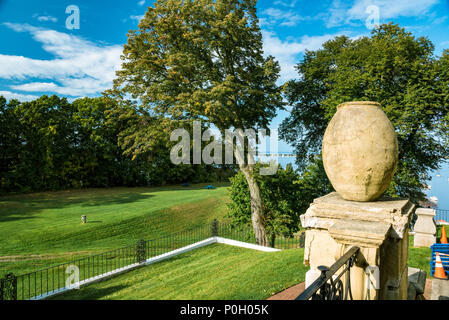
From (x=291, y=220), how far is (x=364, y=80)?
922cm

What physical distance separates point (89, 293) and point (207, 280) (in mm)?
3987

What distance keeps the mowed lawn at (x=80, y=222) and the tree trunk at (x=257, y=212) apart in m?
8.09

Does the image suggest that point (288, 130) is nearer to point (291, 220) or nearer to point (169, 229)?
point (291, 220)

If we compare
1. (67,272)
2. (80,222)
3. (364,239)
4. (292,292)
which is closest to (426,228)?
(292,292)

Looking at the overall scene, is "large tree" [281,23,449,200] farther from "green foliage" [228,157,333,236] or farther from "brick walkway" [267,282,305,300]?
"brick walkway" [267,282,305,300]

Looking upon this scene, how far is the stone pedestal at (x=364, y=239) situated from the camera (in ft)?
10.3

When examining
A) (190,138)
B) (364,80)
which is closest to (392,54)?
(364,80)

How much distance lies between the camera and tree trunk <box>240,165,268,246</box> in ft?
50.1

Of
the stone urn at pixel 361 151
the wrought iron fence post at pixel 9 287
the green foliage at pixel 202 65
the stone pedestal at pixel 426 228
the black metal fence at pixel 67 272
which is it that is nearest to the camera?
the stone urn at pixel 361 151

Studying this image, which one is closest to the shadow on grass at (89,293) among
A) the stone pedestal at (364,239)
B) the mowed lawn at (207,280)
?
the mowed lawn at (207,280)

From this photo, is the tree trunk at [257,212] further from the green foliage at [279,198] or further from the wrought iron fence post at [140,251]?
the wrought iron fence post at [140,251]

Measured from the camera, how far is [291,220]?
51.0ft

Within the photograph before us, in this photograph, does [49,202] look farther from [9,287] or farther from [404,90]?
[404,90]

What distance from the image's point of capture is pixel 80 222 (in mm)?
19688
